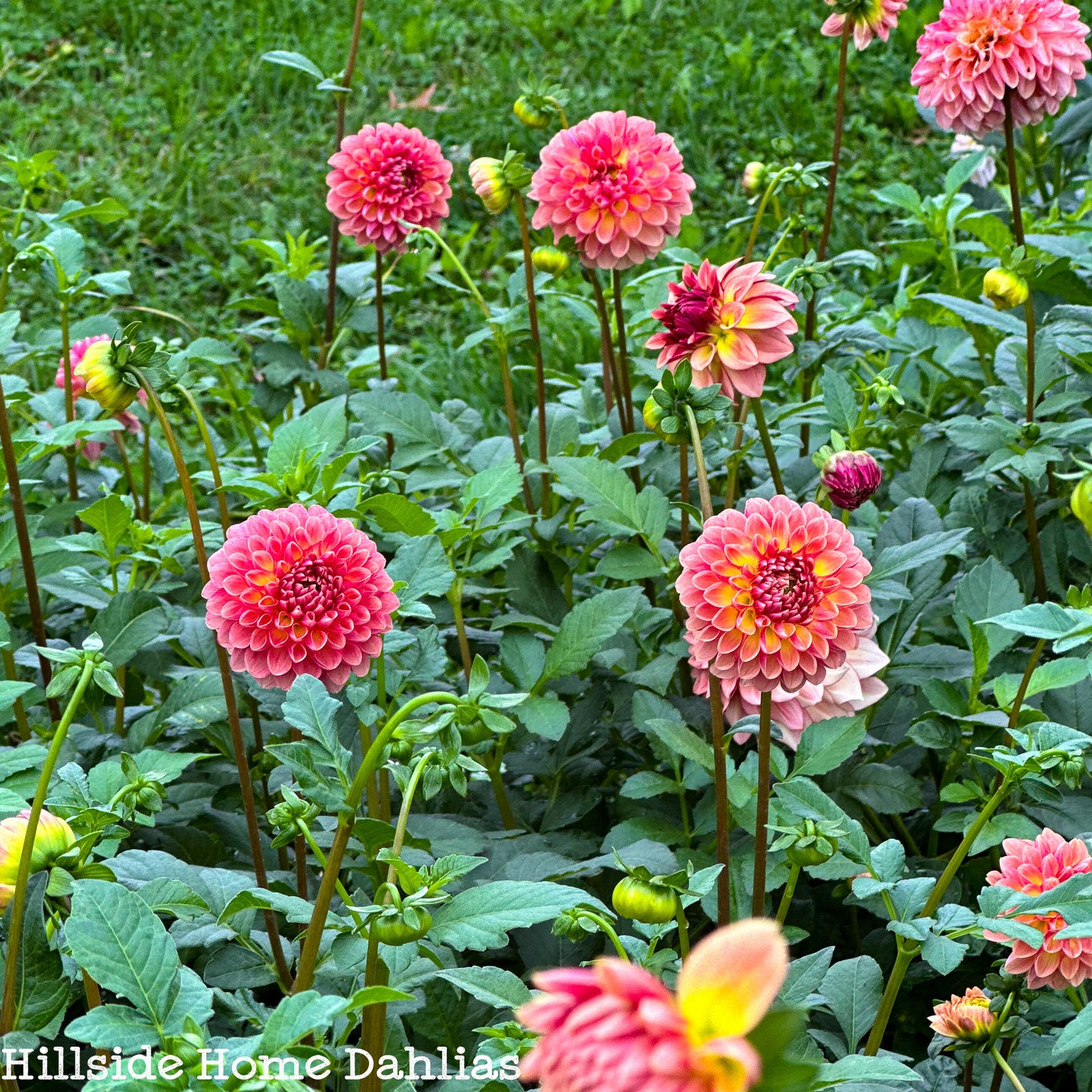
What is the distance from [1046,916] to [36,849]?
730 millimetres

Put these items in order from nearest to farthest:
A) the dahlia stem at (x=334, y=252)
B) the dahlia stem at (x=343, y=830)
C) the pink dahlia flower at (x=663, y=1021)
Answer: the pink dahlia flower at (x=663, y=1021), the dahlia stem at (x=343, y=830), the dahlia stem at (x=334, y=252)

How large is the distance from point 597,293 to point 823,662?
668 millimetres

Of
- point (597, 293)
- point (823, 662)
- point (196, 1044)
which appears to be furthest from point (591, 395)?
point (196, 1044)

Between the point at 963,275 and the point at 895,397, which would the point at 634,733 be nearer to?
the point at 895,397

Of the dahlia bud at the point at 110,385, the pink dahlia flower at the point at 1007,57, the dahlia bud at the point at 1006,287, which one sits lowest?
the dahlia bud at the point at 110,385

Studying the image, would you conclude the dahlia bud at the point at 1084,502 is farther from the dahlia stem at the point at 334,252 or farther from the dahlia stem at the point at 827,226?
the dahlia stem at the point at 334,252

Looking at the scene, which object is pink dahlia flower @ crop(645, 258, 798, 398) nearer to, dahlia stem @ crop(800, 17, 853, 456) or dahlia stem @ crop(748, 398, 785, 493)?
dahlia stem @ crop(748, 398, 785, 493)

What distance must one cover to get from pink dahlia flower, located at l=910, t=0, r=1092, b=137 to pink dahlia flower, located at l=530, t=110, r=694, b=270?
343 mm

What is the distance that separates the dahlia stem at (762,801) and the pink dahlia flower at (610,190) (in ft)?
1.97

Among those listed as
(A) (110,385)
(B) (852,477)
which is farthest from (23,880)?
(B) (852,477)

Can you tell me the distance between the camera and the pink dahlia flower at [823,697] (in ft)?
3.58

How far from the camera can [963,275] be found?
191 centimetres

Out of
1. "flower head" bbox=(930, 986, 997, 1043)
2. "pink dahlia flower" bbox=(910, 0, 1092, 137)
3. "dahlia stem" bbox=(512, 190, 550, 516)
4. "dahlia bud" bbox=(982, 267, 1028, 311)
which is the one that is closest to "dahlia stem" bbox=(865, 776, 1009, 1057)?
"flower head" bbox=(930, 986, 997, 1043)

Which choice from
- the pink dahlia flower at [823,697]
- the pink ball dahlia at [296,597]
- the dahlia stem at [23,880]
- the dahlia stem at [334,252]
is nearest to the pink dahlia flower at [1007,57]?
the pink dahlia flower at [823,697]
